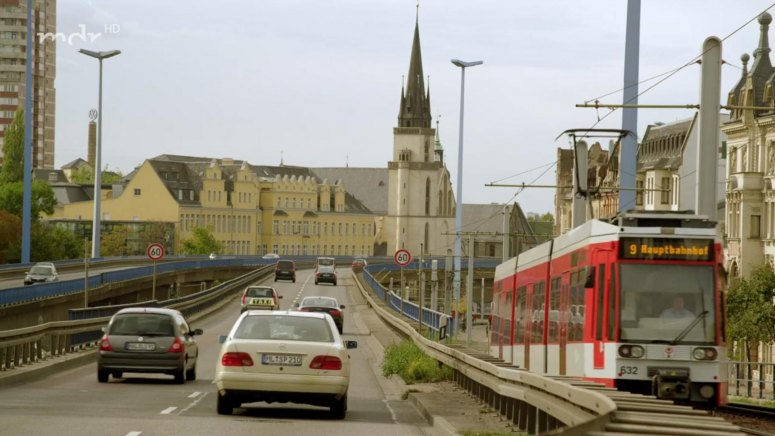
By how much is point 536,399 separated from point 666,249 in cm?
600

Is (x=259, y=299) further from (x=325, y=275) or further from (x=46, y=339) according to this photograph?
(x=325, y=275)

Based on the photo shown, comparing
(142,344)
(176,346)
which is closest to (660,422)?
(142,344)

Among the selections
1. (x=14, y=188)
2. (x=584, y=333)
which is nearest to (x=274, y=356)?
(x=584, y=333)

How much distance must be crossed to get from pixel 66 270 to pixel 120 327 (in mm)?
80085

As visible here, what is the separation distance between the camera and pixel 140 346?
27.1 meters

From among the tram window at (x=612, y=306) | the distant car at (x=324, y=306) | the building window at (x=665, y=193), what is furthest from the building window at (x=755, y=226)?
the tram window at (x=612, y=306)

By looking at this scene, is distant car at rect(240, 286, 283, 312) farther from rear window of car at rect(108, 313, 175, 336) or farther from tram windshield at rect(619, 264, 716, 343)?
tram windshield at rect(619, 264, 716, 343)

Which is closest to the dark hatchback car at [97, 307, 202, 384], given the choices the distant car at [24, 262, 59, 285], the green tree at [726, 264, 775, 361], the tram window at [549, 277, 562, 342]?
the tram window at [549, 277, 562, 342]

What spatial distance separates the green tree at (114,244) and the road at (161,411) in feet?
470

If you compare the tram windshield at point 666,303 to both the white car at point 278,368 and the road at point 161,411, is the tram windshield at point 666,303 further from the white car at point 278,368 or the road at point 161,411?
the white car at point 278,368

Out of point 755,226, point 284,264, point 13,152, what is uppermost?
point 13,152

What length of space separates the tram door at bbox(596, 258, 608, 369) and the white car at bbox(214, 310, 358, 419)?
3514 mm

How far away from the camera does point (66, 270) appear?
10550cm

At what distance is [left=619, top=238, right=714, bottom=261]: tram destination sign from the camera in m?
20.9
